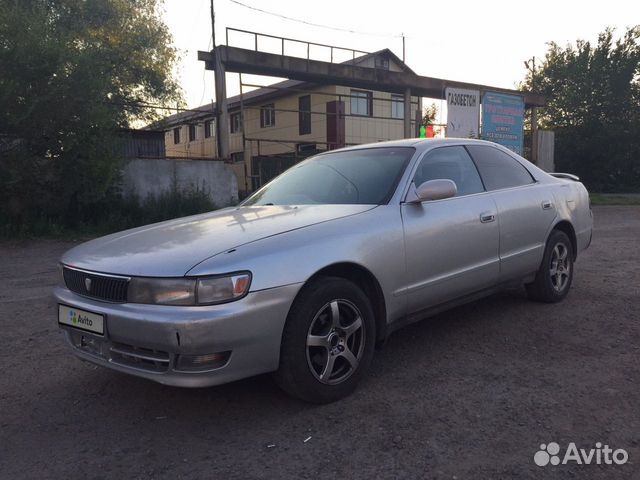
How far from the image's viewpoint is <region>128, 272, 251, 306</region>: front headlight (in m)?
2.68

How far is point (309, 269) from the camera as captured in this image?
2947mm

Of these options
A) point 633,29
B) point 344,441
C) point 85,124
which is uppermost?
point 633,29

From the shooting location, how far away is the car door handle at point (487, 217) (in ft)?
13.7

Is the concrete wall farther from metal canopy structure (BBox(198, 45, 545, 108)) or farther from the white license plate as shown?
the white license plate

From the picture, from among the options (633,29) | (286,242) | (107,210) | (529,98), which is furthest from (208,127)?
(286,242)

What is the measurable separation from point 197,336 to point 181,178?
10763mm

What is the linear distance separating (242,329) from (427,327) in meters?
2.32

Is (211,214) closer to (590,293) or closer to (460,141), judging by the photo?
(460,141)

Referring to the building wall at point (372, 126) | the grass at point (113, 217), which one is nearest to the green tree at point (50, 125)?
the grass at point (113, 217)

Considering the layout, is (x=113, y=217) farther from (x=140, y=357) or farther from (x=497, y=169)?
(x=140, y=357)

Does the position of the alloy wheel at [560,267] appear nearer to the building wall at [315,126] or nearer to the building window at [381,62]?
the building wall at [315,126]

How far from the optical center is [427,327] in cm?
458

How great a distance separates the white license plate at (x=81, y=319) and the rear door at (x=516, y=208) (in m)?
3.06

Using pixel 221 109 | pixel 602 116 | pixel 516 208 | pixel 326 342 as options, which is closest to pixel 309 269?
pixel 326 342
